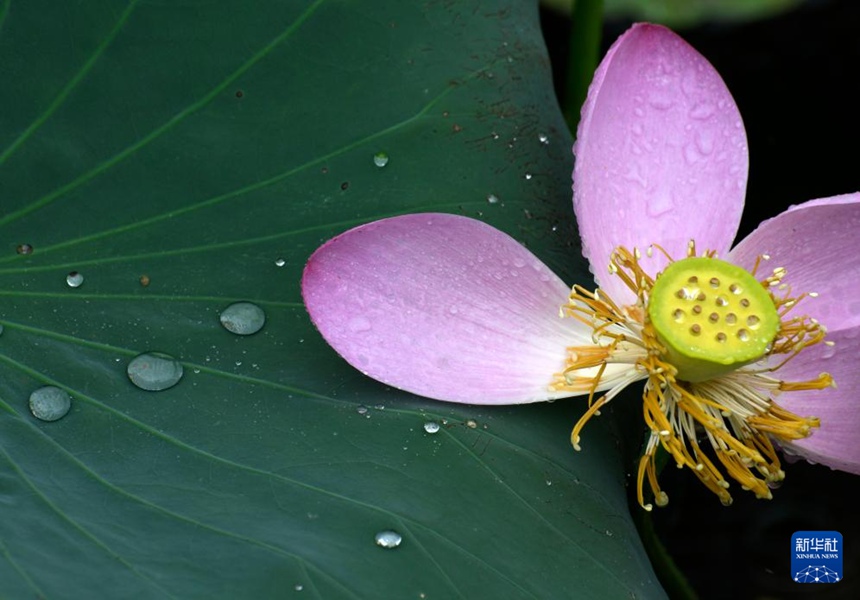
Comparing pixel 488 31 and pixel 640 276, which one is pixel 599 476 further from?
pixel 488 31

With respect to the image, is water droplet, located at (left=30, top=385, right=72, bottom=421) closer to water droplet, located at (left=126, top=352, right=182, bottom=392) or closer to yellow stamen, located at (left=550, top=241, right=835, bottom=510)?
water droplet, located at (left=126, top=352, right=182, bottom=392)

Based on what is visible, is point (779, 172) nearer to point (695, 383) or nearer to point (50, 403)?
Result: point (695, 383)

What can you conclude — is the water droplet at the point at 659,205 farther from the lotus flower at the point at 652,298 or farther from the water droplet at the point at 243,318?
the water droplet at the point at 243,318

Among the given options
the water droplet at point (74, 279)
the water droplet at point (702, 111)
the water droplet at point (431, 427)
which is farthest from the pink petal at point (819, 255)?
the water droplet at point (74, 279)

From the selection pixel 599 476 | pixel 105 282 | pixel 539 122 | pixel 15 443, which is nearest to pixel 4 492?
pixel 15 443

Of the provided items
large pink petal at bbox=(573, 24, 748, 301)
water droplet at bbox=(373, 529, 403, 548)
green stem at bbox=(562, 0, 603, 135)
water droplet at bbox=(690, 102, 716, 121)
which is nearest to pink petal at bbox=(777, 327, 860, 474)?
large pink petal at bbox=(573, 24, 748, 301)

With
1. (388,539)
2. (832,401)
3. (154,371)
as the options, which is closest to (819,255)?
(832,401)

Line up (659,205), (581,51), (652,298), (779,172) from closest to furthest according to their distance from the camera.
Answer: (652,298) < (659,205) < (581,51) < (779,172)
